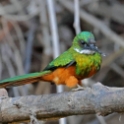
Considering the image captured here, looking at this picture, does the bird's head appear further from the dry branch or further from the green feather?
the dry branch

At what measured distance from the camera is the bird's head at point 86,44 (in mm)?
2107

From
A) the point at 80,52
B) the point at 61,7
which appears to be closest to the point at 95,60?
the point at 80,52

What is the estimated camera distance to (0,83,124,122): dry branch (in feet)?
4.89

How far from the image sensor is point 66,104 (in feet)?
5.18

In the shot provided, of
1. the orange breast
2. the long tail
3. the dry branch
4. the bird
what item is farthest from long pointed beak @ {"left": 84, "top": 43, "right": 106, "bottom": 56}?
the dry branch

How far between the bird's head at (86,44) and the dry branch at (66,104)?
21.2 inches

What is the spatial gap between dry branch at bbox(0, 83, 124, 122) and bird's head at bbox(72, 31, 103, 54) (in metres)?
0.54

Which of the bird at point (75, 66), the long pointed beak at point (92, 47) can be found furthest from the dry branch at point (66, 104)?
the long pointed beak at point (92, 47)

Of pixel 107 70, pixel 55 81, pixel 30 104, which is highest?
pixel 107 70

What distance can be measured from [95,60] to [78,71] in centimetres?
11

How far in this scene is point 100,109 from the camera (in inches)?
58.6

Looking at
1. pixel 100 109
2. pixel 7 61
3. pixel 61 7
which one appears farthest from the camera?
pixel 61 7

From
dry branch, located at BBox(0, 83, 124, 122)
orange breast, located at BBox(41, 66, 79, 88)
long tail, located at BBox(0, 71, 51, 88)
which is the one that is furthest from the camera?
orange breast, located at BBox(41, 66, 79, 88)

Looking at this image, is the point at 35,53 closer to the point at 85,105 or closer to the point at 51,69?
the point at 51,69
